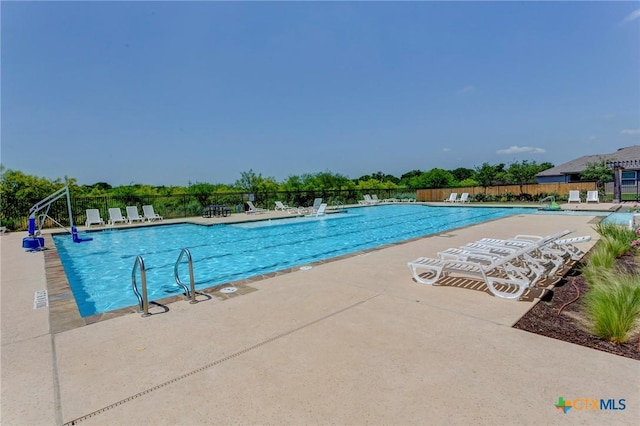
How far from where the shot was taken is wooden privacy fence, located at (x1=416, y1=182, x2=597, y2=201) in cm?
2186

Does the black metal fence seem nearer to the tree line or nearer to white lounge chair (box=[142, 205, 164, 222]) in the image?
the tree line

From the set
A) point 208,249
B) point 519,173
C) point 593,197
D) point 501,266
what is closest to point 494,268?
point 501,266

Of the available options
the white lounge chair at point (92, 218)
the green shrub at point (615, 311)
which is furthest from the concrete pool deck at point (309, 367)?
the white lounge chair at point (92, 218)

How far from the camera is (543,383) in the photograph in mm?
2215

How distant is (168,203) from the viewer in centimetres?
1812

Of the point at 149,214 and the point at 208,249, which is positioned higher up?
the point at 149,214

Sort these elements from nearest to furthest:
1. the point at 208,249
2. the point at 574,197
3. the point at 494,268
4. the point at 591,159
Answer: the point at 494,268 < the point at 208,249 < the point at 574,197 < the point at 591,159

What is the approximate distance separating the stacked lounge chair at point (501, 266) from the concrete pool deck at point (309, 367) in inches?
12.6

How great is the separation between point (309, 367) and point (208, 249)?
8102 mm

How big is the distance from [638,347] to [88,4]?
15.3m

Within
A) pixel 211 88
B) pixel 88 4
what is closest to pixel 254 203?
pixel 211 88

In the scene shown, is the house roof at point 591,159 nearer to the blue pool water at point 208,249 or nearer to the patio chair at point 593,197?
the patio chair at point 593,197

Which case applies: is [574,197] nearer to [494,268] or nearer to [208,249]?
[494,268]

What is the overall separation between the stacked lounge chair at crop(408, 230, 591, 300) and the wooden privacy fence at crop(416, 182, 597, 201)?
21.0 m
